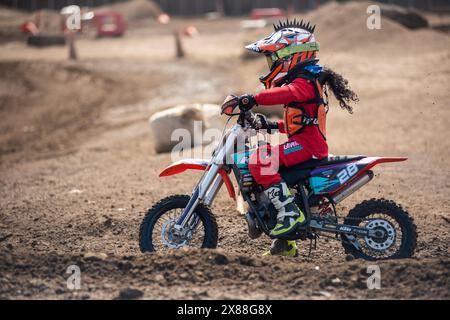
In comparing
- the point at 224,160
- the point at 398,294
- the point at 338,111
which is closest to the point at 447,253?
the point at 398,294

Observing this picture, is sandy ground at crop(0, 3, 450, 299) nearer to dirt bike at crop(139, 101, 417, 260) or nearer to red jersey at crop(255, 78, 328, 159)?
dirt bike at crop(139, 101, 417, 260)

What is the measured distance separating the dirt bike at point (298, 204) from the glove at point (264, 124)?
0.18 ft

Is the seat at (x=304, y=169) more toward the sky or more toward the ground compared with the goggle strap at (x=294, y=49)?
more toward the ground

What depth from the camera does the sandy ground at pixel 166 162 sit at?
5.62 metres

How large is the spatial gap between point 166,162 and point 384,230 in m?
5.77

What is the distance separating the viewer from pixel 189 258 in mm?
5836

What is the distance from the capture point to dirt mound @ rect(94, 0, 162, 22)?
40.5 meters

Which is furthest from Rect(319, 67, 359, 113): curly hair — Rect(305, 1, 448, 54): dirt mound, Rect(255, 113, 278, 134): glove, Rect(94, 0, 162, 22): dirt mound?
Rect(94, 0, 162, 22): dirt mound

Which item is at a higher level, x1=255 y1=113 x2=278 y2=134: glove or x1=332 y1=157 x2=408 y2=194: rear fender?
x1=255 y1=113 x2=278 y2=134: glove

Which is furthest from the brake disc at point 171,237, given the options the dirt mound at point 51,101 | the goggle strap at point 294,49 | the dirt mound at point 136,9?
the dirt mound at point 136,9

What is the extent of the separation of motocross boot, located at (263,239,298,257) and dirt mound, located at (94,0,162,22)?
34605mm

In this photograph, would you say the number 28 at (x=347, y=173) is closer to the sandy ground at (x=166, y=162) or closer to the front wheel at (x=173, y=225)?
the sandy ground at (x=166, y=162)

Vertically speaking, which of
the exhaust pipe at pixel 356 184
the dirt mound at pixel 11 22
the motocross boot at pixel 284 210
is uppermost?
the dirt mound at pixel 11 22

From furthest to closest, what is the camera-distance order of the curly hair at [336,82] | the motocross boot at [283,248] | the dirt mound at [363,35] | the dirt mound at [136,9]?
the dirt mound at [136,9], the dirt mound at [363,35], the motocross boot at [283,248], the curly hair at [336,82]
